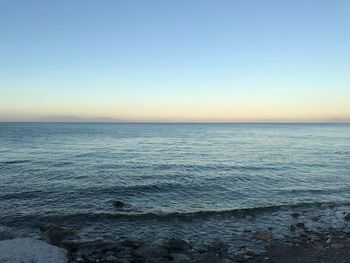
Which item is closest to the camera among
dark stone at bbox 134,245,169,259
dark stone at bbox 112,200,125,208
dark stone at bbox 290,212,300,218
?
dark stone at bbox 134,245,169,259

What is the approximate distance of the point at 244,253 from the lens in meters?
15.0

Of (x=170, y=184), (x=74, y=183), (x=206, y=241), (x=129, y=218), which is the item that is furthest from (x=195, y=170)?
(x=206, y=241)

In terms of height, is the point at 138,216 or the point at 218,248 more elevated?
the point at 138,216

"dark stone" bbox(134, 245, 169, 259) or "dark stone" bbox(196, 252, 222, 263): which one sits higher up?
"dark stone" bbox(134, 245, 169, 259)

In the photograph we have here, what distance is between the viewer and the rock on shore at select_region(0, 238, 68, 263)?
530 inches

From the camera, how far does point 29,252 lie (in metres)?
14.2

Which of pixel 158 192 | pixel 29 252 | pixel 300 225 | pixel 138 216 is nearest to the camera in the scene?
pixel 29 252

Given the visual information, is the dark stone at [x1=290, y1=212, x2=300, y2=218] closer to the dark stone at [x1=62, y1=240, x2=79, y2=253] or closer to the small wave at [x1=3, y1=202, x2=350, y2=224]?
the small wave at [x1=3, y1=202, x2=350, y2=224]

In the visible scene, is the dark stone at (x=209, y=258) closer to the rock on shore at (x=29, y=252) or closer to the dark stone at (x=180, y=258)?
the dark stone at (x=180, y=258)

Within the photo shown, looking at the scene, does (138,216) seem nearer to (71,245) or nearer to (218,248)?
(71,245)

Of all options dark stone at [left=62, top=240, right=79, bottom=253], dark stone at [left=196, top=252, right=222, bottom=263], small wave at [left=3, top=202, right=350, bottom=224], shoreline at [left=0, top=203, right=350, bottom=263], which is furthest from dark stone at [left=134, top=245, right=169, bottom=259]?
small wave at [left=3, top=202, right=350, bottom=224]

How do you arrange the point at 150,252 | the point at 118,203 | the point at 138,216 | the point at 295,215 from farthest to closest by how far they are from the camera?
the point at 118,203, the point at 295,215, the point at 138,216, the point at 150,252

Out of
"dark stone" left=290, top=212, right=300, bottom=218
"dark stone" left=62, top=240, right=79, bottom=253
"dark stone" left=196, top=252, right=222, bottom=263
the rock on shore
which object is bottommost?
"dark stone" left=196, top=252, right=222, bottom=263

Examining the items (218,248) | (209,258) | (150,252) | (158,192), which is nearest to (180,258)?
(209,258)
